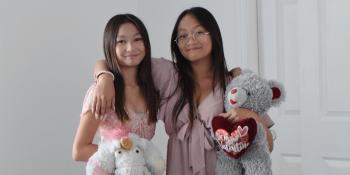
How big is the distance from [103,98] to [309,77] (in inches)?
40.5

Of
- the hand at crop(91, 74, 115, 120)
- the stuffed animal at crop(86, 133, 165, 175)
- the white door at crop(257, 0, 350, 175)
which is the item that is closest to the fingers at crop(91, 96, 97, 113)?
the hand at crop(91, 74, 115, 120)

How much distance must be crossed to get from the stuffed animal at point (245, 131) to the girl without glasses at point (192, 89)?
61mm

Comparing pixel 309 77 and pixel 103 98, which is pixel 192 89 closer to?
pixel 103 98

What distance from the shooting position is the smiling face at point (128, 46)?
127 cm

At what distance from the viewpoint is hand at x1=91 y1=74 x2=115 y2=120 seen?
1.19 metres

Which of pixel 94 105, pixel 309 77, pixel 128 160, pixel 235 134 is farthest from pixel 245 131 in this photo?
pixel 309 77

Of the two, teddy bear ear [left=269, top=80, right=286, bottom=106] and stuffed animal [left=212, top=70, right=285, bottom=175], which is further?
teddy bear ear [left=269, top=80, right=286, bottom=106]

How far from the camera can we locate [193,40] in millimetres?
1316

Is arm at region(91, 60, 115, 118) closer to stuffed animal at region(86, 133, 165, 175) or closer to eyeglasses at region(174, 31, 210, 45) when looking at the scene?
stuffed animal at region(86, 133, 165, 175)

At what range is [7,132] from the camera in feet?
5.46

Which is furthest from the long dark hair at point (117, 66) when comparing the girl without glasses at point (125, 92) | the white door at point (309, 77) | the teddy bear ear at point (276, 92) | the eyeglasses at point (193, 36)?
the white door at point (309, 77)

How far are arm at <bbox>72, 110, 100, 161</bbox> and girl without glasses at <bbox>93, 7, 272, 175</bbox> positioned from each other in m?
0.12

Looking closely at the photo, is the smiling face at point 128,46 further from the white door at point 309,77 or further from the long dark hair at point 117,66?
the white door at point 309,77

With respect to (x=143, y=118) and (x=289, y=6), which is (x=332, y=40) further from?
(x=143, y=118)
